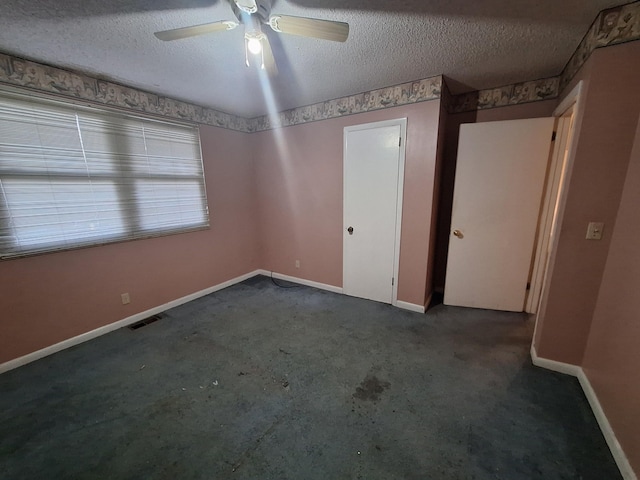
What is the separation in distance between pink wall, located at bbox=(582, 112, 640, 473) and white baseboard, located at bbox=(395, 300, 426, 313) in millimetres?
1289

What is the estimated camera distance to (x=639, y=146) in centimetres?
140

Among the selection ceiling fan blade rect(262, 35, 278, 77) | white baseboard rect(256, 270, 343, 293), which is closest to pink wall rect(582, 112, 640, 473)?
ceiling fan blade rect(262, 35, 278, 77)

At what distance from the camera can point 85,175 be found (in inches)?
88.0

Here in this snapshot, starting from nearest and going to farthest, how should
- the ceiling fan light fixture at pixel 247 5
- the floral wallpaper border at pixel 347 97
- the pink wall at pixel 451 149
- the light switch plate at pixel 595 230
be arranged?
the ceiling fan light fixture at pixel 247 5 → the floral wallpaper border at pixel 347 97 → the light switch plate at pixel 595 230 → the pink wall at pixel 451 149

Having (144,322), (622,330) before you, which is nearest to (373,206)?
(622,330)

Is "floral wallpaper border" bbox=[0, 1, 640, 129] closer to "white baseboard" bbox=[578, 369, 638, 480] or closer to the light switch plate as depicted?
the light switch plate

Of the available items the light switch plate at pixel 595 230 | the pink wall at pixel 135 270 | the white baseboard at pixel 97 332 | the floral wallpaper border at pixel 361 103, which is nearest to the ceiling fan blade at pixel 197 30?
the floral wallpaper border at pixel 361 103

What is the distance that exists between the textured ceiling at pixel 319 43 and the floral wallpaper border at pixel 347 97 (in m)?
0.09

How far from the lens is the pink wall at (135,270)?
2000 millimetres

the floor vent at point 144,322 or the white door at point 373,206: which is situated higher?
the white door at point 373,206

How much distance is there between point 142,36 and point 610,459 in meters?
3.62

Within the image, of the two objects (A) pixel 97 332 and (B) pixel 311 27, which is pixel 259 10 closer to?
(B) pixel 311 27

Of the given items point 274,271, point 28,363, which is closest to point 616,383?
point 274,271

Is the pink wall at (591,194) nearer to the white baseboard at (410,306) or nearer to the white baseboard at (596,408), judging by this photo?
the white baseboard at (596,408)
